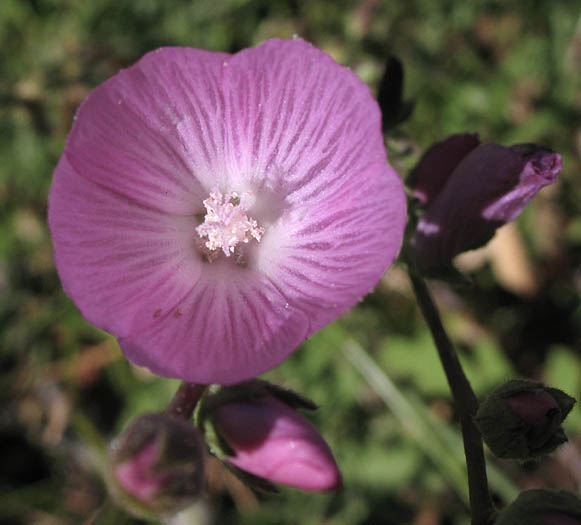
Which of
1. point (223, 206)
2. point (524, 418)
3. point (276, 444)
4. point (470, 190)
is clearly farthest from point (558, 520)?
point (223, 206)

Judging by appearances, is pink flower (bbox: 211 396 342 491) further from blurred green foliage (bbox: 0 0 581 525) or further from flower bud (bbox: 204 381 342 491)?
blurred green foliage (bbox: 0 0 581 525)

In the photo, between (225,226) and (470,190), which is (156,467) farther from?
(470,190)

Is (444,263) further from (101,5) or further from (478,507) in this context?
(101,5)

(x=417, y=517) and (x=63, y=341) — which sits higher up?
(x=63, y=341)

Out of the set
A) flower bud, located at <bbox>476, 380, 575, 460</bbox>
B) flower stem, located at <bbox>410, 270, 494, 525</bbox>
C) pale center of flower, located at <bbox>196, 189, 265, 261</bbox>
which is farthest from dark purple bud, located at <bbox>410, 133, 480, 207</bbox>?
flower bud, located at <bbox>476, 380, 575, 460</bbox>

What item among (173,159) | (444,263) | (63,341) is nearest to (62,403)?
(63,341)

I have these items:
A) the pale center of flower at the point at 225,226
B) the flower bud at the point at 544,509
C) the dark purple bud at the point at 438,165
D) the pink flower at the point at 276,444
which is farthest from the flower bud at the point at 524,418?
the pale center of flower at the point at 225,226

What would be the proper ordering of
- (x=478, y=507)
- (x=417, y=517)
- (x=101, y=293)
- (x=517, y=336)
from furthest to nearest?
(x=517, y=336) < (x=417, y=517) < (x=478, y=507) < (x=101, y=293)
